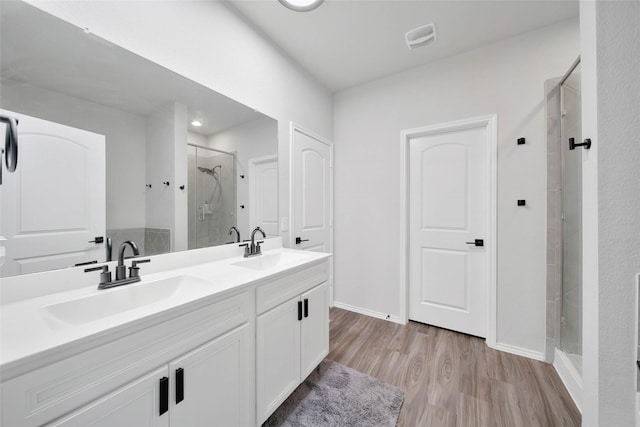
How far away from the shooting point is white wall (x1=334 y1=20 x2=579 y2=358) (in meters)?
1.95

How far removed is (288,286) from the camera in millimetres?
1423

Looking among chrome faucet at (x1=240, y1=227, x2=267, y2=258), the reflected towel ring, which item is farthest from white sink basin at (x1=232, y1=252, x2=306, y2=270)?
the reflected towel ring

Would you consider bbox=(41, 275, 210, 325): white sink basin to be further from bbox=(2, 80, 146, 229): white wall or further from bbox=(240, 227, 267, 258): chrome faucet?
bbox=(240, 227, 267, 258): chrome faucet

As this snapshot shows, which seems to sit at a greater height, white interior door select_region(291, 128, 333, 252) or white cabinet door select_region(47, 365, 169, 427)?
white interior door select_region(291, 128, 333, 252)

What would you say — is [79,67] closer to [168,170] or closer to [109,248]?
[168,170]

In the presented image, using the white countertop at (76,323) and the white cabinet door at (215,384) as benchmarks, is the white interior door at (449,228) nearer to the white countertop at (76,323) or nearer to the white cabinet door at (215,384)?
the white countertop at (76,323)

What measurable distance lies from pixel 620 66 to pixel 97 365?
2183 millimetres

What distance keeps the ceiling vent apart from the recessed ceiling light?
0.87 metres

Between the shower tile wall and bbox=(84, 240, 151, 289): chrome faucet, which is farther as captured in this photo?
the shower tile wall

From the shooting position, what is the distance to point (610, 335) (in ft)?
3.11

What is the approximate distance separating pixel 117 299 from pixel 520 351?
289 centimetres

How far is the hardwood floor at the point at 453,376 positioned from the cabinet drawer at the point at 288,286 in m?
0.81

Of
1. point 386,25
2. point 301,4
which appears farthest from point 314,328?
point 386,25

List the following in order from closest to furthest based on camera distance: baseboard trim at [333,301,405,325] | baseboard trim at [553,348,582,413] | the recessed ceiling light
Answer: baseboard trim at [553,348,582,413], the recessed ceiling light, baseboard trim at [333,301,405,325]
